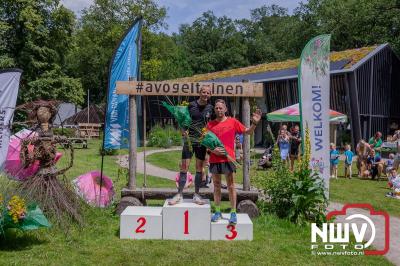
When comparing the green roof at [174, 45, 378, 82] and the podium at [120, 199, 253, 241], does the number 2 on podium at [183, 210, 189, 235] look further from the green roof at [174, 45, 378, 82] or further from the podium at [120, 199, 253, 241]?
the green roof at [174, 45, 378, 82]

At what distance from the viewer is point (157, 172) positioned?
627 inches

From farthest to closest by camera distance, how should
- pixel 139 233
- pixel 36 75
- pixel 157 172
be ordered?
pixel 36 75 < pixel 157 172 < pixel 139 233

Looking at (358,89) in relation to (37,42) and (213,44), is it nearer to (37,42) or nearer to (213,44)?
(37,42)

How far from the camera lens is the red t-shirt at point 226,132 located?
22.9ft

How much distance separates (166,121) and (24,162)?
2427cm

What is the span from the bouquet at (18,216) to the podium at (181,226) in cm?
125

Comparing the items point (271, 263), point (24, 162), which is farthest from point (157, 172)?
point (271, 263)

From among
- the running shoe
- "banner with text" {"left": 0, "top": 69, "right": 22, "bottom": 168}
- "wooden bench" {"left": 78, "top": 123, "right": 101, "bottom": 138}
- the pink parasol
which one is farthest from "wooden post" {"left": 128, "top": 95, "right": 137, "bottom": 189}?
"wooden bench" {"left": 78, "top": 123, "right": 101, "bottom": 138}

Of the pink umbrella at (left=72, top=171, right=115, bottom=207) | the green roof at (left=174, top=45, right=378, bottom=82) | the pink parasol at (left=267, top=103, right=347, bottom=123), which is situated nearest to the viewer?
the pink umbrella at (left=72, top=171, right=115, bottom=207)

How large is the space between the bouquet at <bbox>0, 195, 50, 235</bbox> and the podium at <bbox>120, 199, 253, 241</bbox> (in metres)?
1.25

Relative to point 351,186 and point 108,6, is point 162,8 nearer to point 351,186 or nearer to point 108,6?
point 108,6

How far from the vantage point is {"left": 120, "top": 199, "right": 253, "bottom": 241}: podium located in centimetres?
682

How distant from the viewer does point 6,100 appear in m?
8.41

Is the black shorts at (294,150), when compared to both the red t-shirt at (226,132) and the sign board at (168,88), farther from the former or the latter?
the red t-shirt at (226,132)
